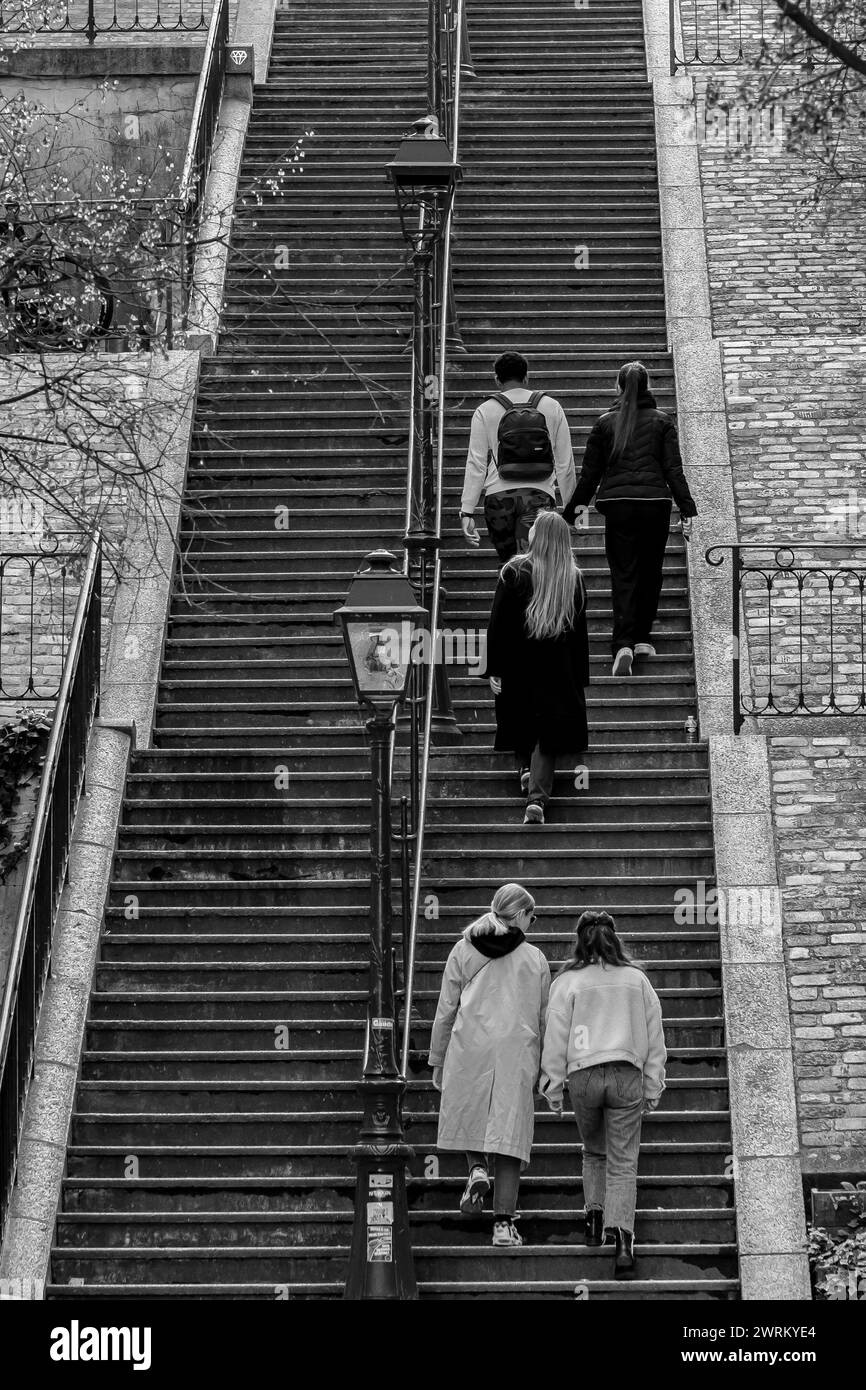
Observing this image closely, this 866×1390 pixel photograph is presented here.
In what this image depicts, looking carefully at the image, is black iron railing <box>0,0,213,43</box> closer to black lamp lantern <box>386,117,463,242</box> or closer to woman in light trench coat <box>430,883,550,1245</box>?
black lamp lantern <box>386,117,463,242</box>

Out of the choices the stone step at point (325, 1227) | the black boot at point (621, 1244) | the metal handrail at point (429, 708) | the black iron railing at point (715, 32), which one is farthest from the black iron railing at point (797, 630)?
the black iron railing at point (715, 32)

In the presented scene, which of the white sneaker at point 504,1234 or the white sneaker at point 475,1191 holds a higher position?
the white sneaker at point 475,1191

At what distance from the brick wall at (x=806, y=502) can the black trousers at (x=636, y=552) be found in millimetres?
733

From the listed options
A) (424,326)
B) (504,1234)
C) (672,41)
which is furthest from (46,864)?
(672,41)

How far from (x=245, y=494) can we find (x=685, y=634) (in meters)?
3.12

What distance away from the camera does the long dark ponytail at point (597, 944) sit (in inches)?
421

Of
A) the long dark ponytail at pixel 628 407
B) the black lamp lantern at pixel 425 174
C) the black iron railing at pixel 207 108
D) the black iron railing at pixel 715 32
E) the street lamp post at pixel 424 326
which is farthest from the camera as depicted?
the black iron railing at pixel 715 32

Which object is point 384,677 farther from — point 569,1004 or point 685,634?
point 685,634

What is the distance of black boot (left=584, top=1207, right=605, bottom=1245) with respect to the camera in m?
10.9

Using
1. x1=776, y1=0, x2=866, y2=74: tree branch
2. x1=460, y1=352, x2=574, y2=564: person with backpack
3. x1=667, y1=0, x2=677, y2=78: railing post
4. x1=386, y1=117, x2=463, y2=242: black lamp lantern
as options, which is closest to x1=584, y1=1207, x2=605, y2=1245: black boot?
x1=460, y1=352, x2=574, y2=564: person with backpack

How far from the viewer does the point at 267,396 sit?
1680 cm

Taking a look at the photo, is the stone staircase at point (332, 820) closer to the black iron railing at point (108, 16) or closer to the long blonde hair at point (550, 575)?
the long blonde hair at point (550, 575)
